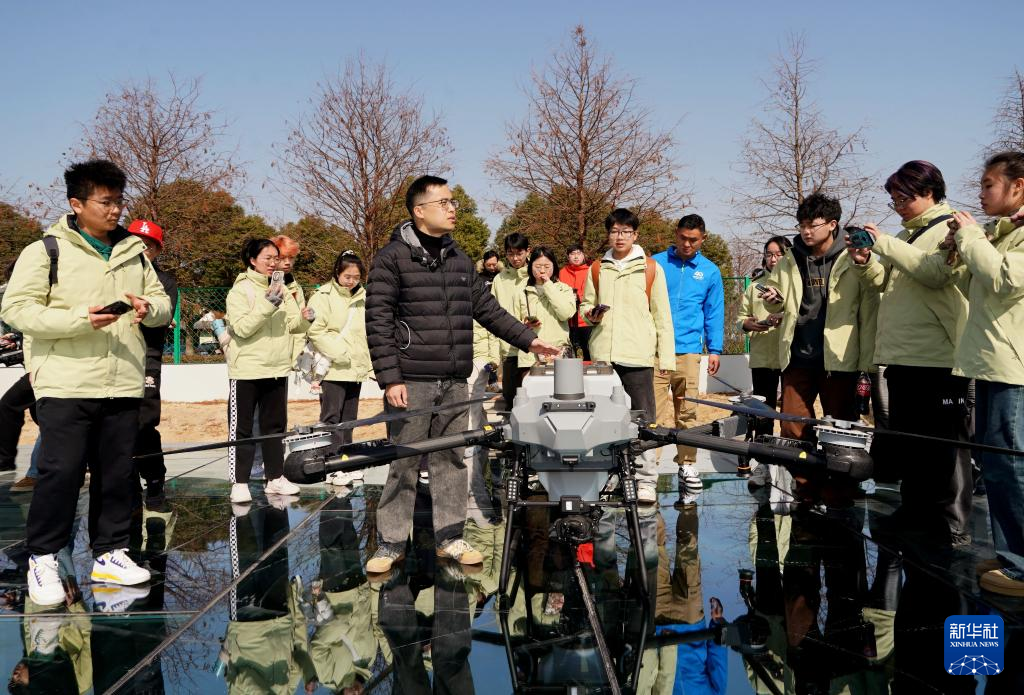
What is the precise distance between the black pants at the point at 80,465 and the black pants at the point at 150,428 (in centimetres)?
192

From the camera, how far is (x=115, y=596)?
410cm

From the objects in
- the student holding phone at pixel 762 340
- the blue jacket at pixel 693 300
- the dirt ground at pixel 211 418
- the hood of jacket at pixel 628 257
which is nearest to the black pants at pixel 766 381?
the student holding phone at pixel 762 340

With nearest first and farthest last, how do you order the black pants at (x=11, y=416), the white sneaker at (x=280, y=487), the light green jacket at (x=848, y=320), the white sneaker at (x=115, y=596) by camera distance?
the white sneaker at (x=115, y=596) → the light green jacket at (x=848, y=320) → the white sneaker at (x=280, y=487) → the black pants at (x=11, y=416)

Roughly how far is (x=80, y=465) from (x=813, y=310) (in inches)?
191

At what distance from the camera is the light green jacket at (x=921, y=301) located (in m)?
4.69

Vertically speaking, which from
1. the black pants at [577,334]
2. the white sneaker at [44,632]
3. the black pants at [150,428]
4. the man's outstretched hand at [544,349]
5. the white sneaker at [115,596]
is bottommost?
the white sneaker at [44,632]

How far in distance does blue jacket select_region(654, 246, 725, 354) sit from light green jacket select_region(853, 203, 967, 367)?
67.1 inches

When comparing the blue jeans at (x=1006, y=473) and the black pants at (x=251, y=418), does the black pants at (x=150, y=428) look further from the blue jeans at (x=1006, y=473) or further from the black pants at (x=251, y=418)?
the blue jeans at (x=1006, y=473)

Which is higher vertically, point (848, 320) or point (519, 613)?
point (848, 320)

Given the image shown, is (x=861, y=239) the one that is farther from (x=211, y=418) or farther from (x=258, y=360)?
(x=211, y=418)

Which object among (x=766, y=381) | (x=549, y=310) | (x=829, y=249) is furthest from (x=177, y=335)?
(x=829, y=249)

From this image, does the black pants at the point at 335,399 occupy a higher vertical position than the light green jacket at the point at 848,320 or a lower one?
lower

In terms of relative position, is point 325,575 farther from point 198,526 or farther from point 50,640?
point 198,526

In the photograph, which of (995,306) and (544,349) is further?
(544,349)
